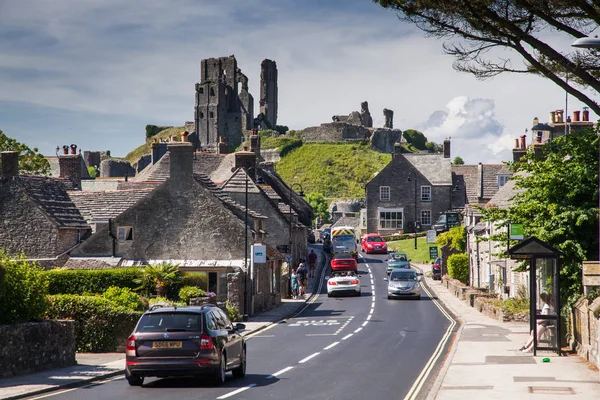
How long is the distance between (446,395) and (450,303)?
31832mm

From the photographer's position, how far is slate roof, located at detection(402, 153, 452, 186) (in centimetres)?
10100

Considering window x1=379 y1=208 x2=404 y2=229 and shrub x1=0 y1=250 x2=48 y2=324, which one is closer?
shrub x1=0 y1=250 x2=48 y2=324

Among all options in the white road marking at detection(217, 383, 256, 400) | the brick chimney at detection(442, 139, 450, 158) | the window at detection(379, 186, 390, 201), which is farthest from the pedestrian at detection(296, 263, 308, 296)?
the brick chimney at detection(442, 139, 450, 158)

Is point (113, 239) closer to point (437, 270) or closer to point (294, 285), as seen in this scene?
point (294, 285)

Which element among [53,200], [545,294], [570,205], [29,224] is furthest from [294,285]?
[545,294]

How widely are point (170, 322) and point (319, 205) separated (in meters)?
133

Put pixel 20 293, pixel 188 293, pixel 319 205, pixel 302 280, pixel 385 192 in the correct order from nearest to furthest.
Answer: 1. pixel 20 293
2. pixel 188 293
3. pixel 302 280
4. pixel 385 192
5. pixel 319 205

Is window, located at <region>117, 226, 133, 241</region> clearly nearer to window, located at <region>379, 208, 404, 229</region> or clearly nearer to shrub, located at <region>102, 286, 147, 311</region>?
shrub, located at <region>102, 286, 147, 311</region>

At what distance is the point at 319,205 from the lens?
495ft

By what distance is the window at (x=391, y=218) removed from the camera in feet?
333

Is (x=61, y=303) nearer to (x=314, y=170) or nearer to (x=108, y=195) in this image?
(x=108, y=195)

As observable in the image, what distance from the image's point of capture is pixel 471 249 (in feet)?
194

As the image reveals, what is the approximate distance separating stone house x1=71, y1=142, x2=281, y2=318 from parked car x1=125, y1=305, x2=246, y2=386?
25.7 m

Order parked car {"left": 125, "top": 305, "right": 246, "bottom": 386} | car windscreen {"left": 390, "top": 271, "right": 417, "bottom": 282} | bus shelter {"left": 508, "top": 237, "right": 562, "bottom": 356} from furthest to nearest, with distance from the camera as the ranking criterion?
car windscreen {"left": 390, "top": 271, "right": 417, "bottom": 282} < bus shelter {"left": 508, "top": 237, "right": 562, "bottom": 356} < parked car {"left": 125, "top": 305, "right": 246, "bottom": 386}
